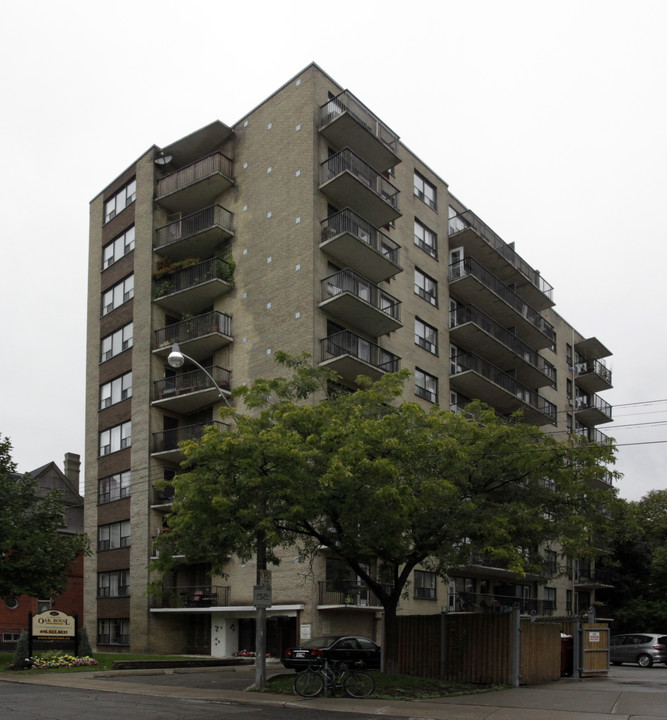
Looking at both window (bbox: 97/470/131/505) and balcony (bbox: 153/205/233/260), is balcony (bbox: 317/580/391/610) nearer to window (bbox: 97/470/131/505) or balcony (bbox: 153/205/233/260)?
window (bbox: 97/470/131/505)

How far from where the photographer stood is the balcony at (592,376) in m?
63.2

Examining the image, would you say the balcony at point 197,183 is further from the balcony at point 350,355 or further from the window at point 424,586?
the window at point 424,586

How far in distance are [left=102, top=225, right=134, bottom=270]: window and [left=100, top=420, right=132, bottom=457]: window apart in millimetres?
9638

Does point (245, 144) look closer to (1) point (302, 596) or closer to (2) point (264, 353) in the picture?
(2) point (264, 353)

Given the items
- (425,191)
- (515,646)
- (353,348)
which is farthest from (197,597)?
(425,191)

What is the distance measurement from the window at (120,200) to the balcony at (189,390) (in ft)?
36.5

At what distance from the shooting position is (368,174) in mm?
39156

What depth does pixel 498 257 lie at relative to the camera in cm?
4947

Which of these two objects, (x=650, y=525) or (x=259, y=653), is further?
(x=650, y=525)

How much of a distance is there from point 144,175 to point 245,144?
6.17 metres

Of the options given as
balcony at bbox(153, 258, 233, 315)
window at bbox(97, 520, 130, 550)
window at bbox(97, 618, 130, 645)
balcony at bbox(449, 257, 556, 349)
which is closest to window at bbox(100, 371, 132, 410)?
balcony at bbox(153, 258, 233, 315)

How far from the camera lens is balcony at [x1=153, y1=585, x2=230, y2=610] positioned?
122ft

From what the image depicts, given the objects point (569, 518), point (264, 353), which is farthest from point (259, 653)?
point (264, 353)

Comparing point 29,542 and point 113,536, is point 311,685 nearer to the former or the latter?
point 29,542
